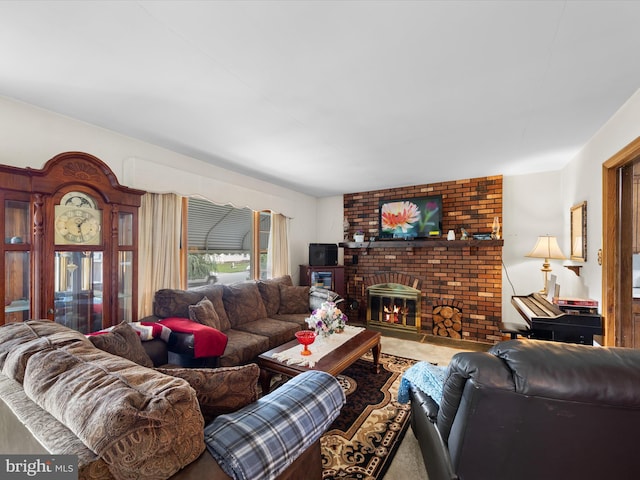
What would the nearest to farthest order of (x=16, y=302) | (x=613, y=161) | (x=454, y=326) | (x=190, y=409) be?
(x=190, y=409) → (x=16, y=302) → (x=613, y=161) → (x=454, y=326)

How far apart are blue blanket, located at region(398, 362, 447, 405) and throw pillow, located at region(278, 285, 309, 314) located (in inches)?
87.3

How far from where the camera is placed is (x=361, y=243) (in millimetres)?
4785

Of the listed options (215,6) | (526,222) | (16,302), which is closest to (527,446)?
(215,6)

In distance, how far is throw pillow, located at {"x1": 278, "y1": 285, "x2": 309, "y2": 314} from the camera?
150 inches

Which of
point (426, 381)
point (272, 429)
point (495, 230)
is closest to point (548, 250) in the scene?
point (495, 230)

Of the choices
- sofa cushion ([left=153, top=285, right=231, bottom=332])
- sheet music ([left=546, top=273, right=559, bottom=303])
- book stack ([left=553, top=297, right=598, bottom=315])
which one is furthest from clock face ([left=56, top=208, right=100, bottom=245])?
sheet music ([left=546, top=273, right=559, bottom=303])

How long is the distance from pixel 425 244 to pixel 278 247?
93.1 inches

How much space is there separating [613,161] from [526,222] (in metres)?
1.81

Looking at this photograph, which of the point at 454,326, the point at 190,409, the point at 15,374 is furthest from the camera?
the point at 454,326

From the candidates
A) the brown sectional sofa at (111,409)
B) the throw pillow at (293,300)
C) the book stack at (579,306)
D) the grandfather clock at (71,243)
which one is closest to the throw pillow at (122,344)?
the brown sectional sofa at (111,409)

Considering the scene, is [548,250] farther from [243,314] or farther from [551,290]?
[243,314]

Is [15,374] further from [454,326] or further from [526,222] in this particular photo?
[526,222]

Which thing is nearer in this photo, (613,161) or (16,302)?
(16,302)

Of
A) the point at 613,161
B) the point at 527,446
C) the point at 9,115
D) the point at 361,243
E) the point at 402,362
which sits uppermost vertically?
the point at 9,115
